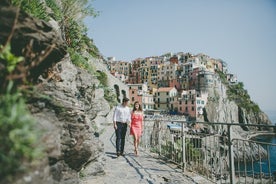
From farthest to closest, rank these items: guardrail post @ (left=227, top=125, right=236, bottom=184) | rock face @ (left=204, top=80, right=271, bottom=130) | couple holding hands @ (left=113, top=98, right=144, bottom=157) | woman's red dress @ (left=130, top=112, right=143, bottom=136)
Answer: rock face @ (left=204, top=80, right=271, bottom=130) < woman's red dress @ (left=130, top=112, right=143, bottom=136) < couple holding hands @ (left=113, top=98, right=144, bottom=157) < guardrail post @ (left=227, top=125, right=236, bottom=184)

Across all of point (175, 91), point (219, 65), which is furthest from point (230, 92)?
point (175, 91)

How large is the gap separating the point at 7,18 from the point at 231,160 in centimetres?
463

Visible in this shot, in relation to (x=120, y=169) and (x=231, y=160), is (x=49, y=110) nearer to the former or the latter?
(x=231, y=160)

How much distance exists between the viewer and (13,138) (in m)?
1.68

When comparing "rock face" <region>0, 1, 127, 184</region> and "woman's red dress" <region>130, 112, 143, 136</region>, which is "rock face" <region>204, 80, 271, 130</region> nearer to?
"woman's red dress" <region>130, 112, 143, 136</region>

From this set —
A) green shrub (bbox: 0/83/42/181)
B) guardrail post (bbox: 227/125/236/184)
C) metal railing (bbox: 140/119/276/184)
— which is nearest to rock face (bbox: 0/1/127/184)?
green shrub (bbox: 0/83/42/181)

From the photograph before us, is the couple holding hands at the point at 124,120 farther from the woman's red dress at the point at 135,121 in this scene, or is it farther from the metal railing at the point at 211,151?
the metal railing at the point at 211,151

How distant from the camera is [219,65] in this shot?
116 m

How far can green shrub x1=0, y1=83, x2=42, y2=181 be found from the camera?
66.1 inches

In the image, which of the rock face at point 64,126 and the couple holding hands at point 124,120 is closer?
the rock face at point 64,126

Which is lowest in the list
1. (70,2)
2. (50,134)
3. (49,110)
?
(50,134)

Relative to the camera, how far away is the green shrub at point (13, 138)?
1680 millimetres

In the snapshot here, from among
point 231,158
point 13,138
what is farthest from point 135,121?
point 13,138

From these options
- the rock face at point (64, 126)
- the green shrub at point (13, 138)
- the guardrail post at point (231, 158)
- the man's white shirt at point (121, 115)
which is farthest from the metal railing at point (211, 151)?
the green shrub at point (13, 138)
